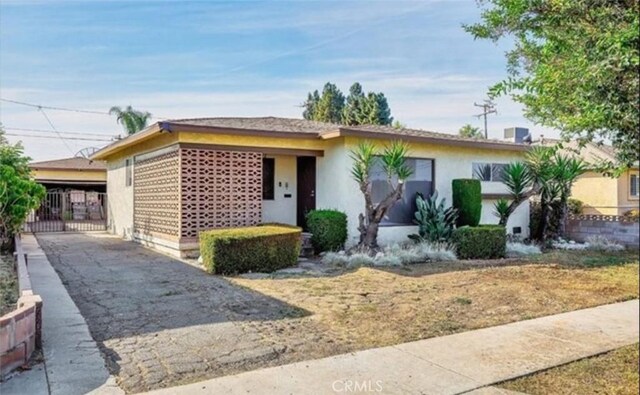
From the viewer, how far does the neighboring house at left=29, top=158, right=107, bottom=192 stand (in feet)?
80.9

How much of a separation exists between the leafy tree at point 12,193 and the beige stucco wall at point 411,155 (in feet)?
23.5

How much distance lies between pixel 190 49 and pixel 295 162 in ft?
15.5

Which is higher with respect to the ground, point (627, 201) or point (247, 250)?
point (627, 201)

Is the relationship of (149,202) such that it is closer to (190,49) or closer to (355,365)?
(190,49)

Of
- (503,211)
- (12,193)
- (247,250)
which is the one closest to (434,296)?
(247,250)

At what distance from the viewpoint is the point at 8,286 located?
23.7 ft

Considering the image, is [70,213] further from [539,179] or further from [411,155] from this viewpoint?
[539,179]

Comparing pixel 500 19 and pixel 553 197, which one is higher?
pixel 500 19

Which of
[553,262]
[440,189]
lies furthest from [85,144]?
[553,262]

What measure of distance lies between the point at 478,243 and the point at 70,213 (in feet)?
72.3

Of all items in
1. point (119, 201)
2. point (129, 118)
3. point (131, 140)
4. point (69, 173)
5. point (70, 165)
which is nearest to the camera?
point (131, 140)

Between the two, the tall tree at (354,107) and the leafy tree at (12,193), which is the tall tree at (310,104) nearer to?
the tall tree at (354,107)

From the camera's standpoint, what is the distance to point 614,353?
4.62 meters

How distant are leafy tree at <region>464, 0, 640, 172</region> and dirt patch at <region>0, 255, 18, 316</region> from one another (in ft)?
20.3
